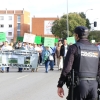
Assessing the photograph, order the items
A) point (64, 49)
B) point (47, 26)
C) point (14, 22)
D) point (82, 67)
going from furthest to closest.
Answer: point (14, 22)
point (47, 26)
point (64, 49)
point (82, 67)

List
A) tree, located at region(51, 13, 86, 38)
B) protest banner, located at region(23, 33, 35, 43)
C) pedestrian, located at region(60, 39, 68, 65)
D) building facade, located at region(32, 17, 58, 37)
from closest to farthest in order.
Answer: pedestrian, located at region(60, 39, 68, 65) < protest banner, located at region(23, 33, 35, 43) < tree, located at region(51, 13, 86, 38) < building facade, located at region(32, 17, 58, 37)

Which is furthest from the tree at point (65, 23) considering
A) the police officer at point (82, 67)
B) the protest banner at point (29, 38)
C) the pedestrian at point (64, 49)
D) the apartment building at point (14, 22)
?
the police officer at point (82, 67)

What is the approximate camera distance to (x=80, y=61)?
5.75 m

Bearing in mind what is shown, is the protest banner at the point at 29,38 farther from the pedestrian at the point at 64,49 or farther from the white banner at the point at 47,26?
the white banner at the point at 47,26

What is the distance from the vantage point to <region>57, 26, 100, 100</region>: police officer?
569cm

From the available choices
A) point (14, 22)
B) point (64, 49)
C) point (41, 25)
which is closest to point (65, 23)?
point (41, 25)

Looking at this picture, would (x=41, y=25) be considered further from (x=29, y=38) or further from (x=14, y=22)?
(x=29, y=38)

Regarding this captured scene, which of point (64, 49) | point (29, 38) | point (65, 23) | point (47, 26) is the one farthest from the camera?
point (47, 26)

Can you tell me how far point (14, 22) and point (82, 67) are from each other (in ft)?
496

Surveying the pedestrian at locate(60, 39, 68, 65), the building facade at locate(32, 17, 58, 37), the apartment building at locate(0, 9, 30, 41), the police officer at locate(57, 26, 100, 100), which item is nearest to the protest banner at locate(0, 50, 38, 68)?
the pedestrian at locate(60, 39, 68, 65)

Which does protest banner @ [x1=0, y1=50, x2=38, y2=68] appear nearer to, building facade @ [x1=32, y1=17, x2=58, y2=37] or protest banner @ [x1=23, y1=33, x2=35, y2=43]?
protest banner @ [x1=23, y1=33, x2=35, y2=43]

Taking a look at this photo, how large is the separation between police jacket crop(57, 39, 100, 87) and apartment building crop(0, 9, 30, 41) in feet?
480

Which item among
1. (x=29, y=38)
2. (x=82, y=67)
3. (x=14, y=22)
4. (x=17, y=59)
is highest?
(x=14, y=22)

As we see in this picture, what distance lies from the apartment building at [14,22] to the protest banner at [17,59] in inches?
5154
